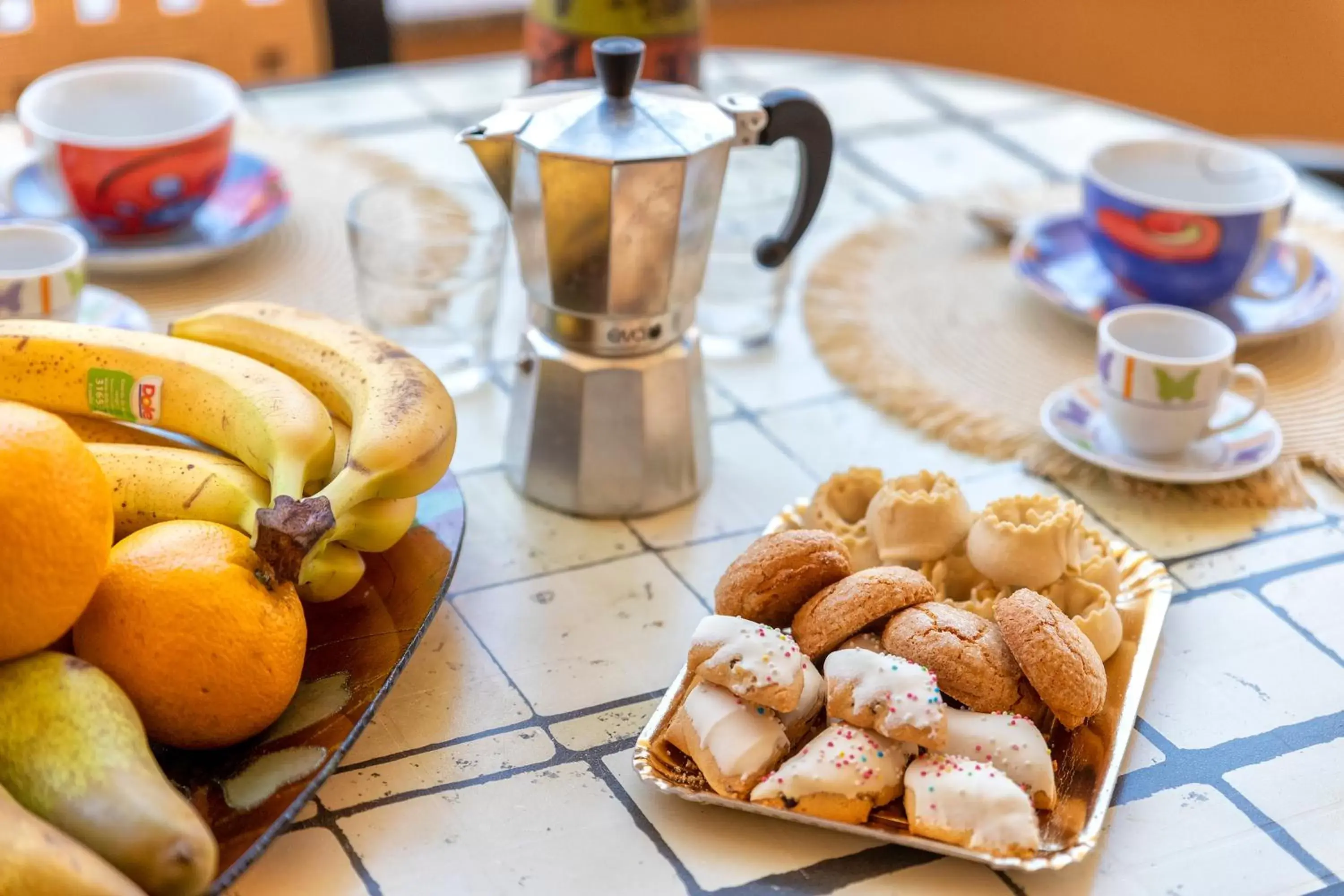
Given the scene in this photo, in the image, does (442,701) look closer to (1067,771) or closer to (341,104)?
(1067,771)

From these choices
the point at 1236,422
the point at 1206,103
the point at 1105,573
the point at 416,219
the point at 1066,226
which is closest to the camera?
the point at 1105,573

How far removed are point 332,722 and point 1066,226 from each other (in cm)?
74

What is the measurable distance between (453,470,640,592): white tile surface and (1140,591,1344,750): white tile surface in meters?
0.29

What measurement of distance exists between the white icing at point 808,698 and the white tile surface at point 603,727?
0.27 feet

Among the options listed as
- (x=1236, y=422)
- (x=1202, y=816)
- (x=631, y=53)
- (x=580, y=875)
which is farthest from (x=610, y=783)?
(x=1236, y=422)

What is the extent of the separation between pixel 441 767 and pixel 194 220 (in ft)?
2.01

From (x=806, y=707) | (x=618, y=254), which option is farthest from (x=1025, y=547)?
(x=618, y=254)

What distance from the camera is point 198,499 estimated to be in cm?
65

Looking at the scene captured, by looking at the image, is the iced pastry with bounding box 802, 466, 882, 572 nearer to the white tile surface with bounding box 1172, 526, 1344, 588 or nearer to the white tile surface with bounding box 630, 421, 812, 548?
the white tile surface with bounding box 630, 421, 812, 548

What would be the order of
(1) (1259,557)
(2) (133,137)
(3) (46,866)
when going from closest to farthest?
(3) (46,866) → (1) (1259,557) → (2) (133,137)

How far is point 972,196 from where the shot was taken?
47.2 inches

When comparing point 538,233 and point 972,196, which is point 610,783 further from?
point 972,196

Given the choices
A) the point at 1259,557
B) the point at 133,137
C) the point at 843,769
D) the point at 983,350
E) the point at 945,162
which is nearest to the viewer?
the point at 843,769

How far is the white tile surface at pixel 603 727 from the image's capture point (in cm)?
64
